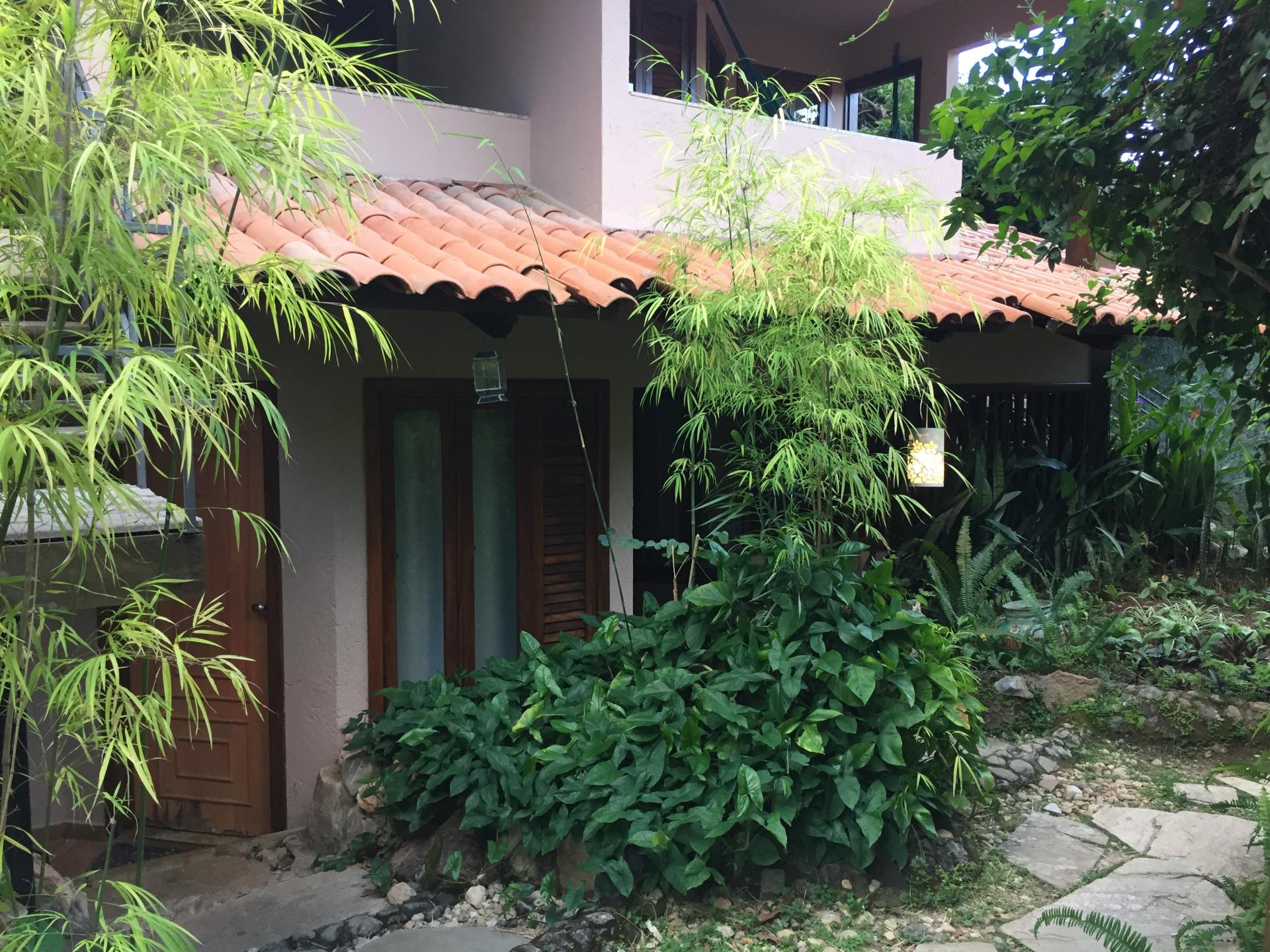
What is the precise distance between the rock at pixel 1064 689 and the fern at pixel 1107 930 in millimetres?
2547

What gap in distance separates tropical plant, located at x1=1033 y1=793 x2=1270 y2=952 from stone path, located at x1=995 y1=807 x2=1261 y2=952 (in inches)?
7.2

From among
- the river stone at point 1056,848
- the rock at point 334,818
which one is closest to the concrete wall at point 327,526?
the rock at point 334,818

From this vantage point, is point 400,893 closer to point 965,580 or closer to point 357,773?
point 357,773

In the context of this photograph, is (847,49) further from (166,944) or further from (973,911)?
(166,944)

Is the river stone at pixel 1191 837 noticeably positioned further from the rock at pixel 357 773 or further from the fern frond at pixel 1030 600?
the rock at pixel 357 773

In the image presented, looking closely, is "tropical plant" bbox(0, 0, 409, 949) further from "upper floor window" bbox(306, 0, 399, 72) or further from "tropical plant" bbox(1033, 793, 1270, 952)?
A: "upper floor window" bbox(306, 0, 399, 72)

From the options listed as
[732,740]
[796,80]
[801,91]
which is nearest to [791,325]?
[732,740]

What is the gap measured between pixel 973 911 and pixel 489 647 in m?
2.88

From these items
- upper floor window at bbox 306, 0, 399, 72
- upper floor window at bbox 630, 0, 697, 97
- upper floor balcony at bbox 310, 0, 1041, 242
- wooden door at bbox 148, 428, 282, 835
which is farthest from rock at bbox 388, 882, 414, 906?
upper floor window at bbox 630, 0, 697, 97

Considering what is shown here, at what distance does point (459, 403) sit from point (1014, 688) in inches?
141

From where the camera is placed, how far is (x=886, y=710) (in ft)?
12.6

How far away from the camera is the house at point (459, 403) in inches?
184

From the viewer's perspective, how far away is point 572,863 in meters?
3.88

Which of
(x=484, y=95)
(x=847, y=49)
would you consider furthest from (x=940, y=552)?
(x=847, y=49)
